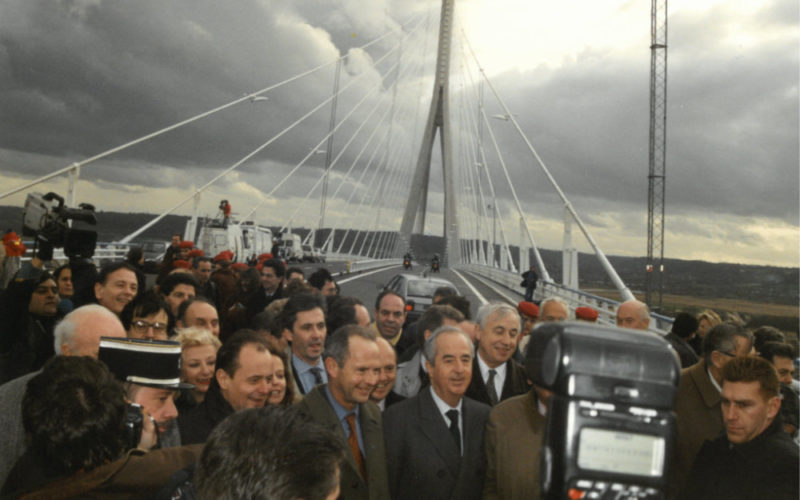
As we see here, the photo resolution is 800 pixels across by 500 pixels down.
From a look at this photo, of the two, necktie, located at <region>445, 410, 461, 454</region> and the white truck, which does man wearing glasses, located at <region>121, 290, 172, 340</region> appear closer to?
necktie, located at <region>445, 410, 461, 454</region>

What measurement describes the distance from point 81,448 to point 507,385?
10.3 ft

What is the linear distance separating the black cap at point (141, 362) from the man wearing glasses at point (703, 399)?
2.61 m

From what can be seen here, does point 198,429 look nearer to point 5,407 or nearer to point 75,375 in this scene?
point 5,407

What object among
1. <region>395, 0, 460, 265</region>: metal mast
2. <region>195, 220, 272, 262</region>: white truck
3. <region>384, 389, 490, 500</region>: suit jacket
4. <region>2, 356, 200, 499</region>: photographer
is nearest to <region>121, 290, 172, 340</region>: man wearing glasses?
<region>384, 389, 490, 500</region>: suit jacket

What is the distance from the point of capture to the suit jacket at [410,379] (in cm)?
483

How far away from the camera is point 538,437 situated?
2.98 m

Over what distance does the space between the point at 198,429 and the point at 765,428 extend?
109 inches

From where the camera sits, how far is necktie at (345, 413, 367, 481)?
342cm

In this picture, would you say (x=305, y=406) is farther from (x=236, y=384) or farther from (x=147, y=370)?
(x=147, y=370)

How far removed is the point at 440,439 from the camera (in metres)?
3.49

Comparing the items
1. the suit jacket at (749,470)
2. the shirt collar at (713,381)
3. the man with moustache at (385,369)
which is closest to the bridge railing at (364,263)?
the man with moustache at (385,369)

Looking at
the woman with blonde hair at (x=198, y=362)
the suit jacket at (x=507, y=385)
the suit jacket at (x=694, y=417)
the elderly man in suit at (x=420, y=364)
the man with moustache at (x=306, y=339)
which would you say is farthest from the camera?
the man with moustache at (x=306, y=339)

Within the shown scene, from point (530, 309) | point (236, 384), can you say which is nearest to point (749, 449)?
point (236, 384)

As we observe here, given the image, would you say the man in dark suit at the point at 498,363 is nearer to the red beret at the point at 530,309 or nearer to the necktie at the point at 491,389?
the necktie at the point at 491,389
